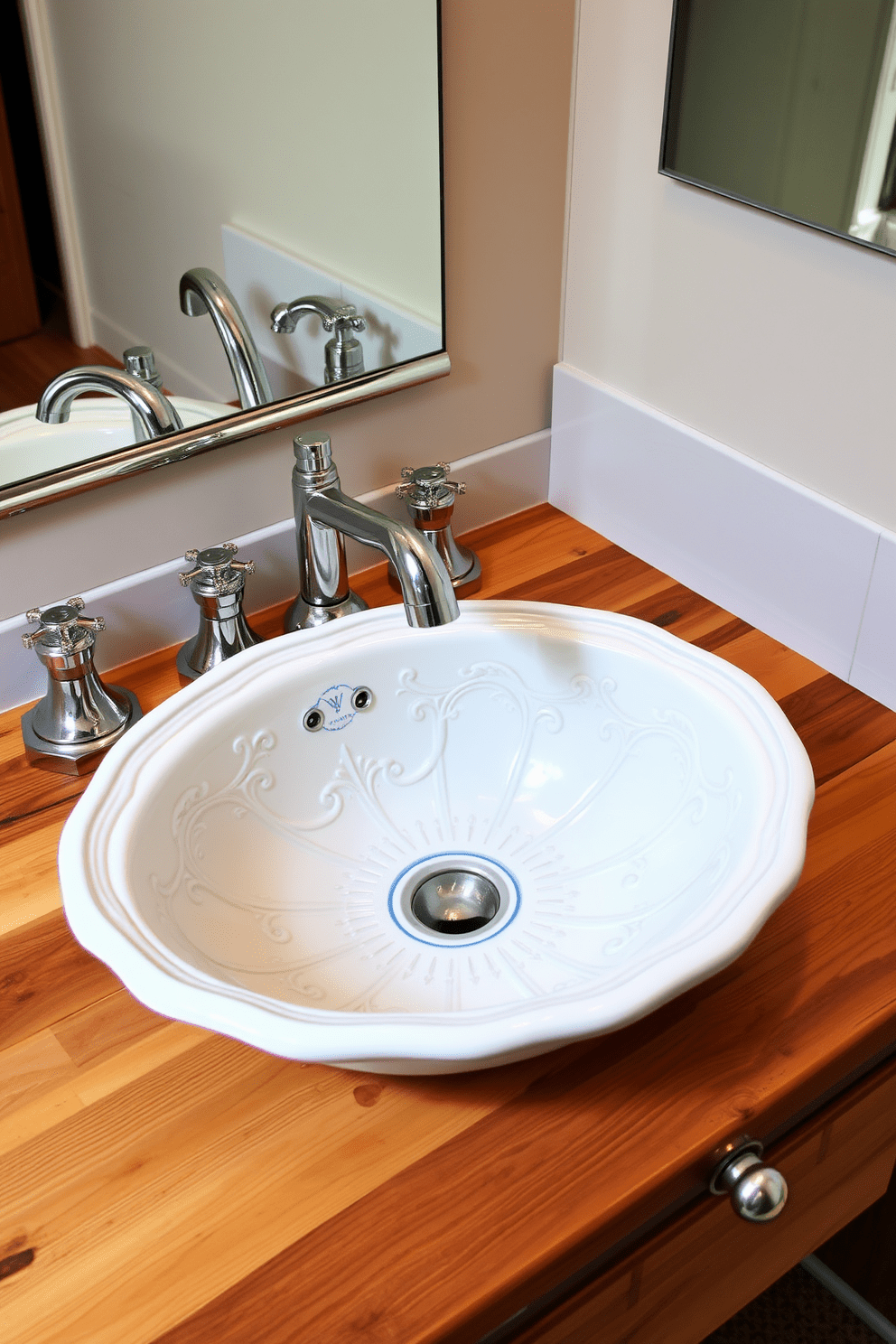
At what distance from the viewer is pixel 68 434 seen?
1.01 m

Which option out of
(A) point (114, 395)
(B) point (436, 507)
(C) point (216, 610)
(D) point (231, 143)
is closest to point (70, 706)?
(C) point (216, 610)

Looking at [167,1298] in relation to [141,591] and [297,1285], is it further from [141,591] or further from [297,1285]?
[141,591]

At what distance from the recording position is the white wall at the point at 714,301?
0.99 m

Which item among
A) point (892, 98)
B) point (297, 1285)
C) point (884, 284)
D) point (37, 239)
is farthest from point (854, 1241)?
point (37, 239)

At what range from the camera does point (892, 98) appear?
87 cm

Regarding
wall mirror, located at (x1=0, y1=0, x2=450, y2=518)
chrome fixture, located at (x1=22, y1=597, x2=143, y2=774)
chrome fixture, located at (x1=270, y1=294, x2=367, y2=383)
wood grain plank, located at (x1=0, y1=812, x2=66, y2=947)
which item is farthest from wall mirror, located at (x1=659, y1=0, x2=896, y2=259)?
wood grain plank, located at (x1=0, y1=812, x2=66, y2=947)

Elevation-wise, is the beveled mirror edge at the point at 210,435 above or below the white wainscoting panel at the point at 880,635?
above

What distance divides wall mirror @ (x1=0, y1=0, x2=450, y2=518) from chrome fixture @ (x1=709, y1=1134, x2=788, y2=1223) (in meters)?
0.71

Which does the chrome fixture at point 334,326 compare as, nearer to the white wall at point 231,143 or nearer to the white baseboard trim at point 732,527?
the white wall at point 231,143

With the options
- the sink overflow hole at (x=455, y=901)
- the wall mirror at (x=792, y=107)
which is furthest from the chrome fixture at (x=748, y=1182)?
the wall mirror at (x=792, y=107)

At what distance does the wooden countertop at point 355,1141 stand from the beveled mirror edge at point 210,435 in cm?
30

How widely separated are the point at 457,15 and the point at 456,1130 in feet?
2.94

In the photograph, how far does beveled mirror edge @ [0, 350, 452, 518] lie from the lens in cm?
100

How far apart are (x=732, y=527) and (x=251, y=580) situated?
464 mm
